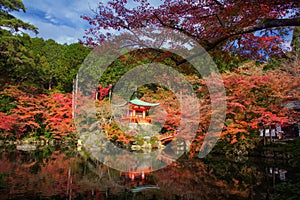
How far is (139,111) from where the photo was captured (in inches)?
486

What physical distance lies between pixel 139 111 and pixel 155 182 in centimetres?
791

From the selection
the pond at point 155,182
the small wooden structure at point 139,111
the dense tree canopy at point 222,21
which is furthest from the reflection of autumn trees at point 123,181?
the small wooden structure at point 139,111

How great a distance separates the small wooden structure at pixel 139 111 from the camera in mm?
11727

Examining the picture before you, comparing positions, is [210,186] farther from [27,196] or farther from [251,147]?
[251,147]

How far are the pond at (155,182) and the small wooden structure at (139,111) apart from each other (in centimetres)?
584

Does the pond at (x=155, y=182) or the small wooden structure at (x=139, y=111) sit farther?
the small wooden structure at (x=139, y=111)

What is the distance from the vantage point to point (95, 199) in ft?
11.4

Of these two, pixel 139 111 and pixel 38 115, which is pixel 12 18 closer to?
pixel 38 115

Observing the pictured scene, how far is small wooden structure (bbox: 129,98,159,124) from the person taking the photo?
38.5ft

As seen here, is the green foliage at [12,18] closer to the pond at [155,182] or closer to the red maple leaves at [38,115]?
the red maple leaves at [38,115]

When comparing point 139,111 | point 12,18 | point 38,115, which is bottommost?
point 38,115

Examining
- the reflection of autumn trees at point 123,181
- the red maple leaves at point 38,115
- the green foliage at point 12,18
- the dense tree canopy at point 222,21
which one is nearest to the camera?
the dense tree canopy at point 222,21

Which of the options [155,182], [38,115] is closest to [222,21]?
[155,182]

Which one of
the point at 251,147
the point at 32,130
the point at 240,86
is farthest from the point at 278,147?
the point at 32,130
